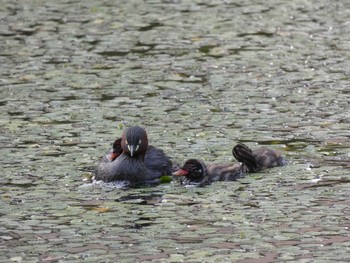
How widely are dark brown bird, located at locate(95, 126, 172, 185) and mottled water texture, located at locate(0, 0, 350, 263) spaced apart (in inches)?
9.5

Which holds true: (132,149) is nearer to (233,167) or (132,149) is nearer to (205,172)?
(205,172)

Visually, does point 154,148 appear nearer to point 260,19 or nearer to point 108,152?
point 108,152

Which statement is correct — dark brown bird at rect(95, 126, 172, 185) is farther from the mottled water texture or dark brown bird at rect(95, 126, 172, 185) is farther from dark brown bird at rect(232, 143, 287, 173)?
dark brown bird at rect(232, 143, 287, 173)

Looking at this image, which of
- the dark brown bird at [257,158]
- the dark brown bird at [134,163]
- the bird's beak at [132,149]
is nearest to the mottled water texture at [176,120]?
the dark brown bird at [257,158]

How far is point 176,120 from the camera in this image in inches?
521

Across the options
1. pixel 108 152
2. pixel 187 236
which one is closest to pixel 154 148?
pixel 108 152

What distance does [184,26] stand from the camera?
59.2ft

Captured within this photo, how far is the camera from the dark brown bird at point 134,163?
445 inches

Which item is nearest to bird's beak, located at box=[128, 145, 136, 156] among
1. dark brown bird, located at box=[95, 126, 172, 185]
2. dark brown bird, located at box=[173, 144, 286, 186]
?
dark brown bird, located at box=[95, 126, 172, 185]

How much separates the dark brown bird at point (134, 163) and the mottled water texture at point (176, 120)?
0.24m

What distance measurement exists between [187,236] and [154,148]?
2.45 meters

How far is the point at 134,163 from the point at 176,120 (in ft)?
6.06

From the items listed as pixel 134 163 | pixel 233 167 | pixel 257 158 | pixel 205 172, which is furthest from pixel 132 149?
pixel 257 158

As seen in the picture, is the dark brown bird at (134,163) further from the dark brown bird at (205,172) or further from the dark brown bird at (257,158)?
the dark brown bird at (257,158)
